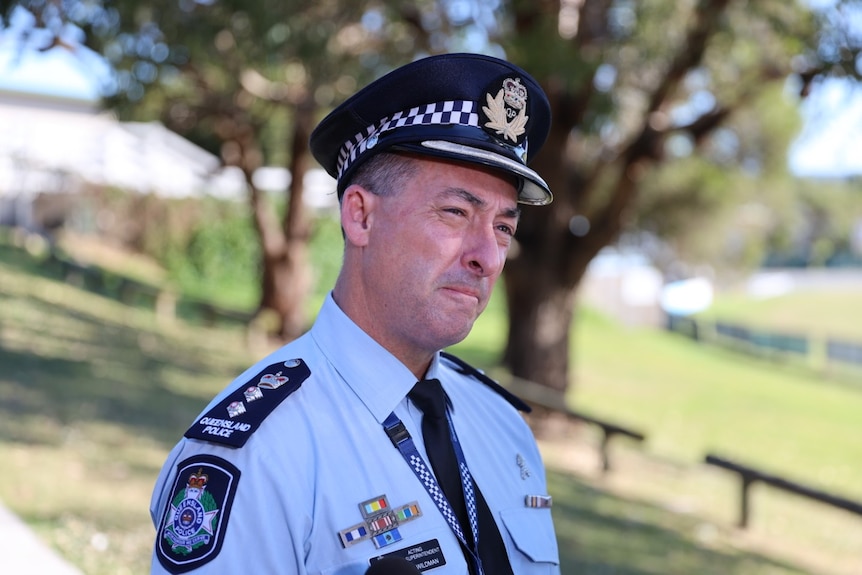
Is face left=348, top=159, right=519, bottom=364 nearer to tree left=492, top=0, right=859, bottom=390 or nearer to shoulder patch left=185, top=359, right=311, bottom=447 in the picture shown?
shoulder patch left=185, top=359, right=311, bottom=447

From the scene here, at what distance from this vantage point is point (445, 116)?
206cm

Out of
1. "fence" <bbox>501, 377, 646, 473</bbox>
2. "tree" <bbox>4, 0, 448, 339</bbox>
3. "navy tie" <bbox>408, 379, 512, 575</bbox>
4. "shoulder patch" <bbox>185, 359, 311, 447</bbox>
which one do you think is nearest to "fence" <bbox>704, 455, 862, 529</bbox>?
"fence" <bbox>501, 377, 646, 473</bbox>

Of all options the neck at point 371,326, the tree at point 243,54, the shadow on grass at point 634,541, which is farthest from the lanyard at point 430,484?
the tree at point 243,54

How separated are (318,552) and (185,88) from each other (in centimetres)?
1425

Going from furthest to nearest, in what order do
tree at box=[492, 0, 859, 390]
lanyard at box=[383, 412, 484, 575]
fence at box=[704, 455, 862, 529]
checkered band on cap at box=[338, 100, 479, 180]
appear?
tree at box=[492, 0, 859, 390] → fence at box=[704, 455, 862, 529] → checkered band on cap at box=[338, 100, 479, 180] → lanyard at box=[383, 412, 484, 575]

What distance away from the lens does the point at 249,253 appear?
28.7 metres

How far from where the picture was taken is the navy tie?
1995 mm

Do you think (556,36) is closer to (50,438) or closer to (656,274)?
(50,438)

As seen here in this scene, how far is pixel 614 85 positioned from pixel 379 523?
31.8 ft

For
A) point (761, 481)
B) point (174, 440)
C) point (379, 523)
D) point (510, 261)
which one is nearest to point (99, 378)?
point (174, 440)

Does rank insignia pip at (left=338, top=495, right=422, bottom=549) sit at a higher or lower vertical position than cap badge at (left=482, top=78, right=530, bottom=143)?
lower

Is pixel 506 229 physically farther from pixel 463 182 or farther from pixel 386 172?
pixel 386 172

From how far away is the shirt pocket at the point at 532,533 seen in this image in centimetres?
214

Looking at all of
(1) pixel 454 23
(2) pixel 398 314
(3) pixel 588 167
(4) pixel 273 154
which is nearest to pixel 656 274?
(4) pixel 273 154
